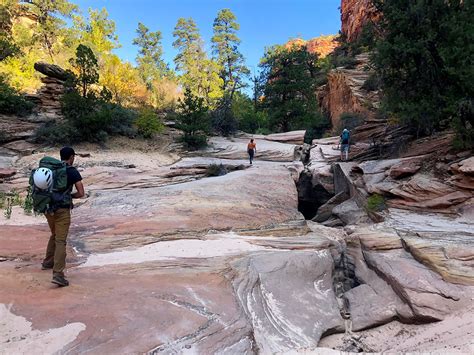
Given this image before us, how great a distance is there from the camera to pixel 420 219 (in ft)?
26.2

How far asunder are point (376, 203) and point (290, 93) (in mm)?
20647

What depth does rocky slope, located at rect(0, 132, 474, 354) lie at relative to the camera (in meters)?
3.76

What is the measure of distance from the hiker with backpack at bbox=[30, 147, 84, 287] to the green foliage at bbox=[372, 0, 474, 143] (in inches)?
372

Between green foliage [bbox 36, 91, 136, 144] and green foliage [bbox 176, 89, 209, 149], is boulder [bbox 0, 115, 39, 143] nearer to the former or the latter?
green foliage [bbox 36, 91, 136, 144]

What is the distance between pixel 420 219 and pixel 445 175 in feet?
6.54

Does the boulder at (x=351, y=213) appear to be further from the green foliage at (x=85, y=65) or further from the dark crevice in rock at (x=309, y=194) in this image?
the green foliage at (x=85, y=65)

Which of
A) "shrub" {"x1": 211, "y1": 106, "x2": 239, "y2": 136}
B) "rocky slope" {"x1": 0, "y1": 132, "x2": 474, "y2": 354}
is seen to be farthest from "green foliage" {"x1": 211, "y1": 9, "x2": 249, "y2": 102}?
"rocky slope" {"x1": 0, "y1": 132, "x2": 474, "y2": 354}

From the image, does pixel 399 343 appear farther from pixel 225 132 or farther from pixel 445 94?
pixel 225 132

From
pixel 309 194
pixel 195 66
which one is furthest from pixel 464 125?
pixel 195 66

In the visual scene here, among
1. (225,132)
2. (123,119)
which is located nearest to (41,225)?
(123,119)

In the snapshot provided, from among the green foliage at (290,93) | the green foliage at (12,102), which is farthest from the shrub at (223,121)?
the green foliage at (12,102)

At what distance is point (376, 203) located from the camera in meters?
9.49

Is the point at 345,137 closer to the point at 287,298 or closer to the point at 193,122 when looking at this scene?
the point at 193,122

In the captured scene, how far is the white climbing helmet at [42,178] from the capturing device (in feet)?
14.1
